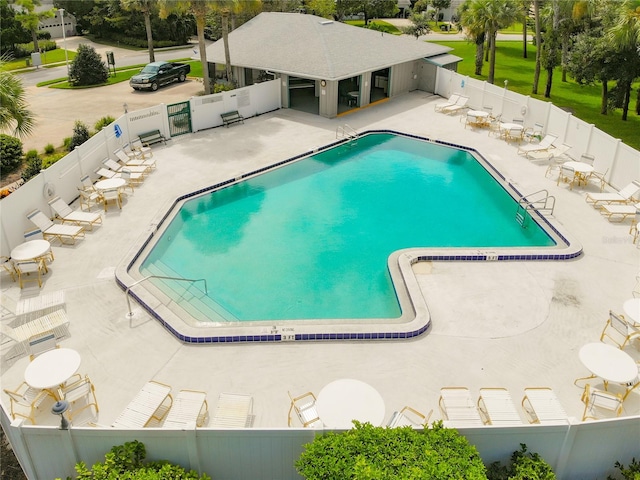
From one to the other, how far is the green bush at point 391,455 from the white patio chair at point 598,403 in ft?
11.7

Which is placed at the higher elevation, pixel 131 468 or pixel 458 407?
pixel 131 468

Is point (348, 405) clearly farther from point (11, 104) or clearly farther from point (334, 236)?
point (11, 104)

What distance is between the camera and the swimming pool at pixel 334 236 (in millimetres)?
13820

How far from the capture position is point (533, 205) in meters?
18.3

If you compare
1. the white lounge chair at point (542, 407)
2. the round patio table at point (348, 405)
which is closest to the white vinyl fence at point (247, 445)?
the round patio table at point (348, 405)

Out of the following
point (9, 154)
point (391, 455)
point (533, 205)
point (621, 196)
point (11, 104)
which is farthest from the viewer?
point (9, 154)

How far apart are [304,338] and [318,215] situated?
724 cm

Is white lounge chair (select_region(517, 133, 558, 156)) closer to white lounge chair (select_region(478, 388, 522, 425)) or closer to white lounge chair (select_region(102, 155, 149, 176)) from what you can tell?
white lounge chair (select_region(478, 388, 522, 425))

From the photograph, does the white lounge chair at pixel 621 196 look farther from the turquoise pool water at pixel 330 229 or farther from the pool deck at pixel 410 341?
the turquoise pool water at pixel 330 229

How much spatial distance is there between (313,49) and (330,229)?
48.4 feet

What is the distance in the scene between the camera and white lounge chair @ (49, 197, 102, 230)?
16.3 metres

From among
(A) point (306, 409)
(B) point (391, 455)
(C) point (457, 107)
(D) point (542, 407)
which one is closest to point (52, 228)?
(A) point (306, 409)

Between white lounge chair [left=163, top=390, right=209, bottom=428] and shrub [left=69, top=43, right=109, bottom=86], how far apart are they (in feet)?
Result: 107

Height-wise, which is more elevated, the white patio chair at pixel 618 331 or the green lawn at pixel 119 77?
the green lawn at pixel 119 77
